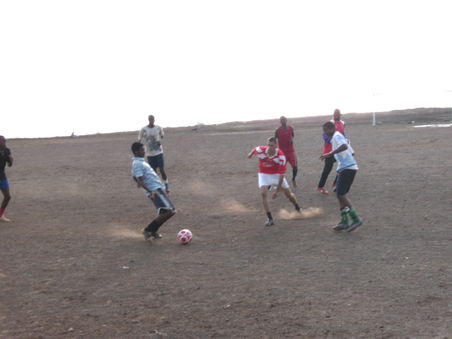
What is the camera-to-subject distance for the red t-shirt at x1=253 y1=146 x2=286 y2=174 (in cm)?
1159

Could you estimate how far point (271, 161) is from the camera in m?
11.6

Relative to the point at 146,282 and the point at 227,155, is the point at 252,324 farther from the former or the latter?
the point at 227,155

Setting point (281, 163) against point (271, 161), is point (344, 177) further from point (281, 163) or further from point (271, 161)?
point (271, 161)

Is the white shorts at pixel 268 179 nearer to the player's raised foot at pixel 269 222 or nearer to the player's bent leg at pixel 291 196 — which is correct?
the player's bent leg at pixel 291 196

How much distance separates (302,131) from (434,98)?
116ft

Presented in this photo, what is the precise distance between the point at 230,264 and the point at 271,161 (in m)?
3.20

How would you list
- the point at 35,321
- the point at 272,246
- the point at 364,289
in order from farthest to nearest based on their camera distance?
the point at 272,246 < the point at 364,289 < the point at 35,321

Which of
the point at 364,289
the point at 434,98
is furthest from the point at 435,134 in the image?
the point at 434,98

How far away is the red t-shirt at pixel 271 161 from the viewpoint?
11.6m

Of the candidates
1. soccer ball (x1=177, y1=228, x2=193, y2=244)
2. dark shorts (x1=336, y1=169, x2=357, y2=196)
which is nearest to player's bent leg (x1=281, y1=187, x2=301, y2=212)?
dark shorts (x1=336, y1=169, x2=357, y2=196)

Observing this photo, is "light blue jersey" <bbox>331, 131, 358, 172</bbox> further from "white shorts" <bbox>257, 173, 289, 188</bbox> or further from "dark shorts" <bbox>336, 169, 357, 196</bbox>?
"white shorts" <bbox>257, 173, 289, 188</bbox>

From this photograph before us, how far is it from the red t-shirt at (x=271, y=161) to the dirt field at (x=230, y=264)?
1.01 meters

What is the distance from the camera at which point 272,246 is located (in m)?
9.88

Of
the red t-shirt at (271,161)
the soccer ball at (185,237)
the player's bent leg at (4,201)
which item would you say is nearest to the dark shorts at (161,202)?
the soccer ball at (185,237)
